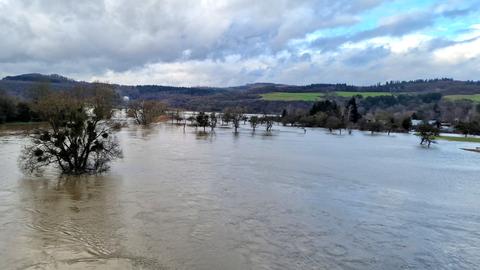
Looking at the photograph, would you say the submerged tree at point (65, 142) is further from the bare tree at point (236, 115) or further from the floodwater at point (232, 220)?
the bare tree at point (236, 115)

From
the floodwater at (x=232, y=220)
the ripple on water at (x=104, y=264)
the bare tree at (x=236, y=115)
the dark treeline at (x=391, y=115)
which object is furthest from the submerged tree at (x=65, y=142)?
the dark treeline at (x=391, y=115)

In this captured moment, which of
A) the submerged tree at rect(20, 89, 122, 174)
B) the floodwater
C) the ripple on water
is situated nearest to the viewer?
the ripple on water

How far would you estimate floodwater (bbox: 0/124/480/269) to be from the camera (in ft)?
44.2

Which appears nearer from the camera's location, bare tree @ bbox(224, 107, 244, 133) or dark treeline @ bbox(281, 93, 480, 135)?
bare tree @ bbox(224, 107, 244, 133)

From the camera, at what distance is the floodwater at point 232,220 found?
13484mm

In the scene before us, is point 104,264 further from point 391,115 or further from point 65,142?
point 391,115

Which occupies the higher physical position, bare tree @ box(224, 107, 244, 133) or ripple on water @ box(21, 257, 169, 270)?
bare tree @ box(224, 107, 244, 133)

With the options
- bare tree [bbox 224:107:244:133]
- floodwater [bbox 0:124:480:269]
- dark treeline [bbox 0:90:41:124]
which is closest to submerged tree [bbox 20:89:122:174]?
floodwater [bbox 0:124:480:269]

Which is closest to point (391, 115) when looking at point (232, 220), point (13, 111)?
point (13, 111)

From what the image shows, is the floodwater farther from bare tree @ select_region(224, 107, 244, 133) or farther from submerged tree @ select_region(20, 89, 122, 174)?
bare tree @ select_region(224, 107, 244, 133)

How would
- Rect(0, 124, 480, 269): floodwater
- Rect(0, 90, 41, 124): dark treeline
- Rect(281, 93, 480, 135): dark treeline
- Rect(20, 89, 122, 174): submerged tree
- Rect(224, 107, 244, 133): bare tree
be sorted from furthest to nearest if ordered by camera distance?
Rect(281, 93, 480, 135): dark treeline, Rect(224, 107, 244, 133): bare tree, Rect(0, 90, 41, 124): dark treeline, Rect(20, 89, 122, 174): submerged tree, Rect(0, 124, 480, 269): floodwater

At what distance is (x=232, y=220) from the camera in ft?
58.7

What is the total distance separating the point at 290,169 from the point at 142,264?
23.3 m

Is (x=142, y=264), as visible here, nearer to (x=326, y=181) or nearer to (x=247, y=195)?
(x=247, y=195)
